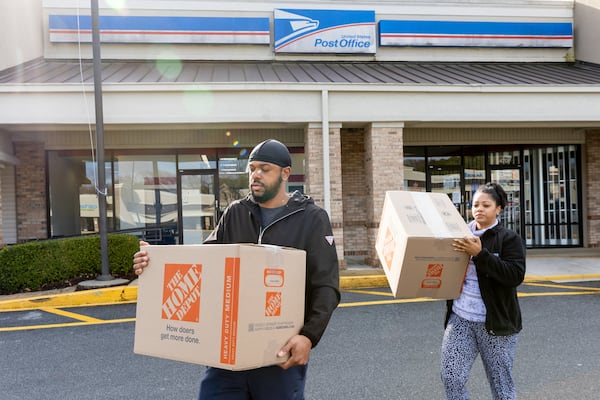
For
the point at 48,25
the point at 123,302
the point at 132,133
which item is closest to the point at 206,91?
the point at 132,133

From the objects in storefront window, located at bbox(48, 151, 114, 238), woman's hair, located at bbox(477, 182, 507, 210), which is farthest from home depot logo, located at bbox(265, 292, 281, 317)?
storefront window, located at bbox(48, 151, 114, 238)

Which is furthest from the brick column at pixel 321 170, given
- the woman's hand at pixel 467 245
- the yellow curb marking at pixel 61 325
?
the woman's hand at pixel 467 245

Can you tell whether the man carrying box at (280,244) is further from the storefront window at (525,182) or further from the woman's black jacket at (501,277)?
the storefront window at (525,182)

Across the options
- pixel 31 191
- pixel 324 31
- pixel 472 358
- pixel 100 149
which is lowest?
pixel 472 358

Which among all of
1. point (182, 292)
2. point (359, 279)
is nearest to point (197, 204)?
point (359, 279)

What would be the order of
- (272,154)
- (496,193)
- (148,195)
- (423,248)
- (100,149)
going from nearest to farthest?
(272,154)
(423,248)
(496,193)
(100,149)
(148,195)

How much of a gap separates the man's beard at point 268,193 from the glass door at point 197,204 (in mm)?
10384

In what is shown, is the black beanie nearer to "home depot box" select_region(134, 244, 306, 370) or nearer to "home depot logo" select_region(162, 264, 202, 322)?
"home depot box" select_region(134, 244, 306, 370)

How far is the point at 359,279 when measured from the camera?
8.62 m

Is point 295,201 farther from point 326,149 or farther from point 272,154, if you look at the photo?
point 326,149

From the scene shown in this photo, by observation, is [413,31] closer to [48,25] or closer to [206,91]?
[206,91]

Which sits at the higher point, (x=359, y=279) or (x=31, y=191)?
(x=31, y=191)

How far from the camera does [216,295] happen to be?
6.46 ft

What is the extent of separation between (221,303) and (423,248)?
133 centimetres
